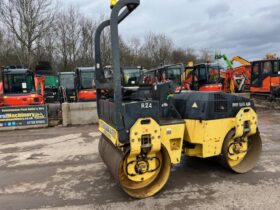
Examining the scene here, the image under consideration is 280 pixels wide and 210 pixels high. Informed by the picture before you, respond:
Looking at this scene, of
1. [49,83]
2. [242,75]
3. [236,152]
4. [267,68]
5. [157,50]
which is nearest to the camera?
[236,152]

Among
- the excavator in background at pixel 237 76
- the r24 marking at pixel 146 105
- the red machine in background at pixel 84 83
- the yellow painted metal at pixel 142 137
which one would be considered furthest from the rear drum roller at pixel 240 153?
the excavator in background at pixel 237 76

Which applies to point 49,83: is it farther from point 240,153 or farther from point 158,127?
point 158,127

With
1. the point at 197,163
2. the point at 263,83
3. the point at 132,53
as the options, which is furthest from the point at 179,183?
the point at 132,53

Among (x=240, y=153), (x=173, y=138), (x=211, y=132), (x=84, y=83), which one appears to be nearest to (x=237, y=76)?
(x=84, y=83)

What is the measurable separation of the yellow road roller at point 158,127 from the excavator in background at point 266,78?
1169cm

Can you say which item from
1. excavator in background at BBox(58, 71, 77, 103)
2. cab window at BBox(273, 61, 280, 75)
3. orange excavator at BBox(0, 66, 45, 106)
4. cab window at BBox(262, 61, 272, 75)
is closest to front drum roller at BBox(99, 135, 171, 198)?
orange excavator at BBox(0, 66, 45, 106)

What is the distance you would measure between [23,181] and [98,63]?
2448 millimetres

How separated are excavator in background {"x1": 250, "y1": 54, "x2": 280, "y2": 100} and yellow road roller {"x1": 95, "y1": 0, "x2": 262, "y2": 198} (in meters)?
11.7

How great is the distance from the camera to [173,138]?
4.16 meters

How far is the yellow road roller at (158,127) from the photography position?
12.4 feet

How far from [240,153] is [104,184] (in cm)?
238

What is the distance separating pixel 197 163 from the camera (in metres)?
5.49

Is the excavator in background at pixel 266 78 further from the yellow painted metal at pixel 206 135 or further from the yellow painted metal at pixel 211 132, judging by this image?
the yellow painted metal at pixel 206 135

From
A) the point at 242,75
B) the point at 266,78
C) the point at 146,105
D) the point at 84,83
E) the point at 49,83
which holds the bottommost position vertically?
the point at 146,105
